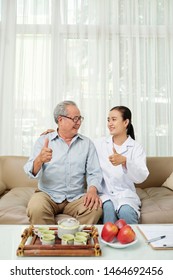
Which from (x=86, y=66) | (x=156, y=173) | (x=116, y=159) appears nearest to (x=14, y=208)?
(x=116, y=159)

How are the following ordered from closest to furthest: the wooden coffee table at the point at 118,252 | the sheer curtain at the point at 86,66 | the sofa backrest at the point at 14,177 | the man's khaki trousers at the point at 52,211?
1. the wooden coffee table at the point at 118,252
2. the man's khaki trousers at the point at 52,211
3. the sofa backrest at the point at 14,177
4. the sheer curtain at the point at 86,66

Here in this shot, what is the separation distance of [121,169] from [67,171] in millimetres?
410

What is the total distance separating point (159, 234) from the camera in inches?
54.1

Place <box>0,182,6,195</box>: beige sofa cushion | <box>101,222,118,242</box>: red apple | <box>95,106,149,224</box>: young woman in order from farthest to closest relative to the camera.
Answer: <box>0,182,6,195</box>: beige sofa cushion < <box>95,106,149,224</box>: young woman < <box>101,222,118,242</box>: red apple

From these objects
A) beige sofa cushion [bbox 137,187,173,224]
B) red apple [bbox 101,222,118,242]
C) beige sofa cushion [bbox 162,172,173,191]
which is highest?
beige sofa cushion [bbox 162,172,173,191]

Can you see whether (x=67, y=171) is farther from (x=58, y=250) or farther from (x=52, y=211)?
(x=58, y=250)

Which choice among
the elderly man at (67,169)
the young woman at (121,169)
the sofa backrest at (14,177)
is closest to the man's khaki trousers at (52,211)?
the elderly man at (67,169)

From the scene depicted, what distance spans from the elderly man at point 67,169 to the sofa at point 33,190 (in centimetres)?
14

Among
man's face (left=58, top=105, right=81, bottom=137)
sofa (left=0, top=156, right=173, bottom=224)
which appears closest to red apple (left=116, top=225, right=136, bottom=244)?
sofa (left=0, top=156, right=173, bottom=224)

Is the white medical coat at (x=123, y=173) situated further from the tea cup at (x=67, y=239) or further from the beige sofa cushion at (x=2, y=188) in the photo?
the beige sofa cushion at (x=2, y=188)

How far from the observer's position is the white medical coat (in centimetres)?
199

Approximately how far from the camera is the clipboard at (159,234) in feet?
4.04

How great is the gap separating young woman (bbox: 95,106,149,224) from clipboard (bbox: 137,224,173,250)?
394 millimetres

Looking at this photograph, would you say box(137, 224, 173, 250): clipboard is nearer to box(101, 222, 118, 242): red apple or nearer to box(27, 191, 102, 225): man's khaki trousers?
box(101, 222, 118, 242): red apple
